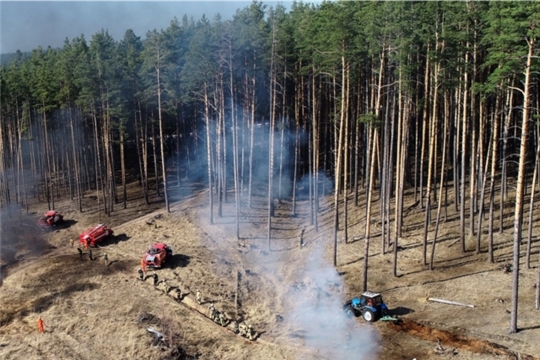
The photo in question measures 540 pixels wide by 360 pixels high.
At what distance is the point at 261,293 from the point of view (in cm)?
2828

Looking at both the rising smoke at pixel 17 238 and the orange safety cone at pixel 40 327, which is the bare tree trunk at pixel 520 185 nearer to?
the orange safety cone at pixel 40 327

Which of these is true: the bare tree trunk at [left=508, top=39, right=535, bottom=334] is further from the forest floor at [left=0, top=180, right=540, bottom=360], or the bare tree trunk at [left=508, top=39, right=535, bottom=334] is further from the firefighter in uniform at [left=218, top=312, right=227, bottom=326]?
the firefighter in uniform at [left=218, top=312, right=227, bottom=326]

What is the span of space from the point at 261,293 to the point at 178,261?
676 cm

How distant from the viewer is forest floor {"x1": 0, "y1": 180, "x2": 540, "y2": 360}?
70.1ft

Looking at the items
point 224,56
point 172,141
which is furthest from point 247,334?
point 172,141

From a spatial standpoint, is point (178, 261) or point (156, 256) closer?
point (156, 256)

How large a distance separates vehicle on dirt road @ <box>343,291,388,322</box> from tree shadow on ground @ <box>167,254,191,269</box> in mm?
12337

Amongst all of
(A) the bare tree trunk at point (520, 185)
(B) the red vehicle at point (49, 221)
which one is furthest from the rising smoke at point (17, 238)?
(A) the bare tree trunk at point (520, 185)

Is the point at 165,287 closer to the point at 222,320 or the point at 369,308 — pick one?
the point at 222,320

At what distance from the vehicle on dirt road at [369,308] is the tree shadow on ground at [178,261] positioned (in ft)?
40.5

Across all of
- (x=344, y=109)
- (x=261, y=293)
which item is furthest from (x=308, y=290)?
(x=344, y=109)

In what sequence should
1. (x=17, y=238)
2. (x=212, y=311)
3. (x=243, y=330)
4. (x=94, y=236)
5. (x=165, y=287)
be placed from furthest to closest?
(x=17, y=238)
(x=94, y=236)
(x=165, y=287)
(x=212, y=311)
(x=243, y=330)

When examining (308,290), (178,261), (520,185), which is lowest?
(308,290)

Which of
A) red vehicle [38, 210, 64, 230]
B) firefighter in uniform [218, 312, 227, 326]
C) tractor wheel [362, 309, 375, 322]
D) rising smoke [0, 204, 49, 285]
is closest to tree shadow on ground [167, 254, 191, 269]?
firefighter in uniform [218, 312, 227, 326]
